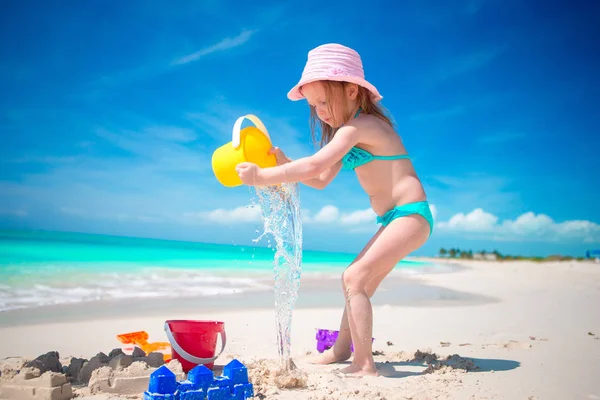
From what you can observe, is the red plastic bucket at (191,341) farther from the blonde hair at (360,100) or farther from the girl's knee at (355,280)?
the blonde hair at (360,100)

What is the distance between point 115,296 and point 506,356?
4813 mm

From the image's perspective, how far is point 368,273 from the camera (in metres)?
2.70

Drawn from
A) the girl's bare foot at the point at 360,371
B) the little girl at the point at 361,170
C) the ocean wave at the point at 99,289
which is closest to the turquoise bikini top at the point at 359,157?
the little girl at the point at 361,170

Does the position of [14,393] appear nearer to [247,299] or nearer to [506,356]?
[506,356]

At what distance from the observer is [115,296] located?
243 inches

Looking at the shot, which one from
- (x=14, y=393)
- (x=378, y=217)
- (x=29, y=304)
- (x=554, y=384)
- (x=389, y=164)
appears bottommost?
(x=554, y=384)

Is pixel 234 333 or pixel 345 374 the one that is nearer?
pixel 345 374

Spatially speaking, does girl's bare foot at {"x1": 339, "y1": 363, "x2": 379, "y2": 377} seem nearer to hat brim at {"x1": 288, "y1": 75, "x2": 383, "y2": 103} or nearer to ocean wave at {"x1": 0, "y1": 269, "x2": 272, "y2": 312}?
hat brim at {"x1": 288, "y1": 75, "x2": 383, "y2": 103}

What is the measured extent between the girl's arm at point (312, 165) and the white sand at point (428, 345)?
1.06m

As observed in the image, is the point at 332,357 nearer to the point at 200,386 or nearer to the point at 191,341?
the point at 191,341

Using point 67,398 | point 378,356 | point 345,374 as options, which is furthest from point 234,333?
point 67,398

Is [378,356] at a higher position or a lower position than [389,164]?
lower

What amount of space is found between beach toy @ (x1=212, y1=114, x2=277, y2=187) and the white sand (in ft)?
3.62

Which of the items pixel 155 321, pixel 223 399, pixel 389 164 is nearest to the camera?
pixel 223 399
